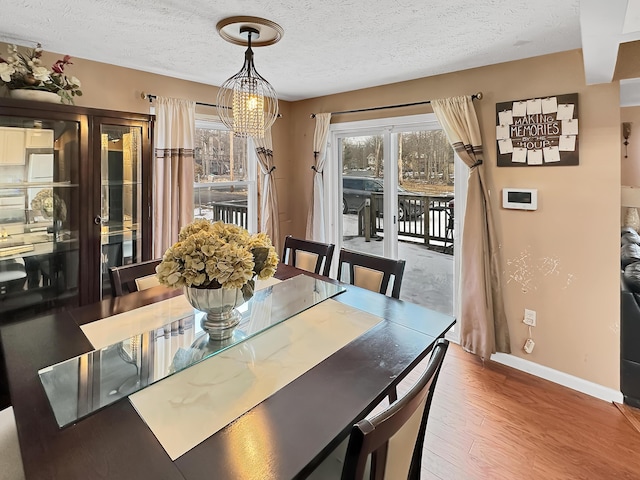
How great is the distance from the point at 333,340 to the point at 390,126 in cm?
256

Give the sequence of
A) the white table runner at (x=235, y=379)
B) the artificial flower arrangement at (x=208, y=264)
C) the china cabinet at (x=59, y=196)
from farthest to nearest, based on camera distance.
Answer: the china cabinet at (x=59, y=196)
the artificial flower arrangement at (x=208, y=264)
the white table runner at (x=235, y=379)

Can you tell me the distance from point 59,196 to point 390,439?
2564mm

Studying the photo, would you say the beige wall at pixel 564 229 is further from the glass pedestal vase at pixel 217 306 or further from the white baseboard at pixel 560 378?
the glass pedestal vase at pixel 217 306

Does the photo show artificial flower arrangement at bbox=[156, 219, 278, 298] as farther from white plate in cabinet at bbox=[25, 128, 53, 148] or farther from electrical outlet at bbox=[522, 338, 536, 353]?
electrical outlet at bbox=[522, 338, 536, 353]

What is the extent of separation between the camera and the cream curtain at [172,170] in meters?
3.08

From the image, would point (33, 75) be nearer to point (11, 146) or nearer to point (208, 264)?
point (11, 146)

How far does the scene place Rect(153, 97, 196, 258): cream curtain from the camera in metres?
3.08

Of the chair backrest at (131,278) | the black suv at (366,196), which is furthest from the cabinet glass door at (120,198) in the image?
the black suv at (366,196)

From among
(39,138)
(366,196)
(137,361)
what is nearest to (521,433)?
(137,361)

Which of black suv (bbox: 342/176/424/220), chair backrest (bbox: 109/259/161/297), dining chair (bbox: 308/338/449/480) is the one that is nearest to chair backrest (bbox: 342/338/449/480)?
dining chair (bbox: 308/338/449/480)

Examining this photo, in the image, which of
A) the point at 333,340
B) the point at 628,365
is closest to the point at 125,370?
the point at 333,340

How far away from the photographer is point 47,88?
2.29m

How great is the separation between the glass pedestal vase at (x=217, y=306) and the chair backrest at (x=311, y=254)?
1084 millimetres

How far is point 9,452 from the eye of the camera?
1266 mm
